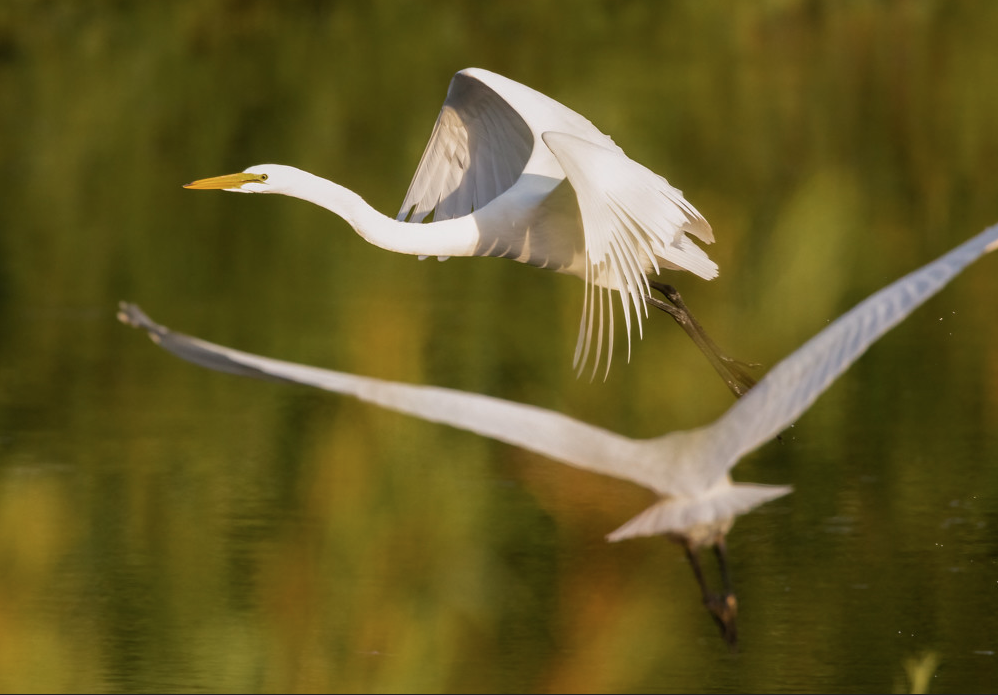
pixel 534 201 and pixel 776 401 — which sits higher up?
pixel 534 201

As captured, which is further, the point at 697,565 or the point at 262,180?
the point at 262,180

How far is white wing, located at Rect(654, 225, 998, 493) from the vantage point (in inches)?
177

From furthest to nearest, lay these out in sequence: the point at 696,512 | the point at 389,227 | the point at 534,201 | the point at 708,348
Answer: the point at 708,348 < the point at 534,201 < the point at 389,227 < the point at 696,512

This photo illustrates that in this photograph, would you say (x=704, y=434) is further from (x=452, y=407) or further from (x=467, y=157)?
(x=467, y=157)

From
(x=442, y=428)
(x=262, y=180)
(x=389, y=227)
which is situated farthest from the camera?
(x=442, y=428)

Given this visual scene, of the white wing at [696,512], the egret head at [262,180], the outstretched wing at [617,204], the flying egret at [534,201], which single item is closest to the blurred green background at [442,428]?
the flying egret at [534,201]

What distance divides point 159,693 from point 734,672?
5.75ft

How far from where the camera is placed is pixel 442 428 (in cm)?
838

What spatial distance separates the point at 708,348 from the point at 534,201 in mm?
855

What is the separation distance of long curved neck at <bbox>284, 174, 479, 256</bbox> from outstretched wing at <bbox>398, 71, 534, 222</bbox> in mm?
413

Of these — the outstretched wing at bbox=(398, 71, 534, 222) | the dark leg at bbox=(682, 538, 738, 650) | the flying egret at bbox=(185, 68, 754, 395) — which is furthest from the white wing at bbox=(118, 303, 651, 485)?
the outstretched wing at bbox=(398, 71, 534, 222)

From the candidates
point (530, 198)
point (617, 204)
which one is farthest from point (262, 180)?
point (617, 204)

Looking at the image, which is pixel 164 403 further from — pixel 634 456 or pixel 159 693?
pixel 634 456

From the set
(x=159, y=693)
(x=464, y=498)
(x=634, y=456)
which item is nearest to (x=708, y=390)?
(x=464, y=498)
